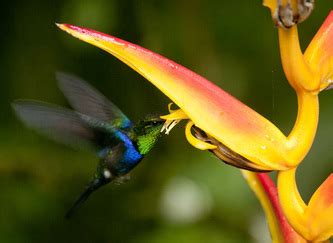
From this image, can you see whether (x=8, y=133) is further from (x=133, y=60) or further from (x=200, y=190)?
(x=133, y=60)

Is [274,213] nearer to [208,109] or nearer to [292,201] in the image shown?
[292,201]

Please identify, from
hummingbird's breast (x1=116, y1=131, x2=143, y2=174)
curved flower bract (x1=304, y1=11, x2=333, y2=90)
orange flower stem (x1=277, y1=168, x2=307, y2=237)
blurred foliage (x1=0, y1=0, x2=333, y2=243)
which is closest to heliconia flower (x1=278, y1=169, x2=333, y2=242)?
orange flower stem (x1=277, y1=168, x2=307, y2=237)

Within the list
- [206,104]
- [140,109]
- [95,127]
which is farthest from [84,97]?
[140,109]

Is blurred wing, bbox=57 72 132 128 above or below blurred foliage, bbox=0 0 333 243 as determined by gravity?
above

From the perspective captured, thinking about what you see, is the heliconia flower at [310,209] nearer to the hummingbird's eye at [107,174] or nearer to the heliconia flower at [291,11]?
the heliconia flower at [291,11]

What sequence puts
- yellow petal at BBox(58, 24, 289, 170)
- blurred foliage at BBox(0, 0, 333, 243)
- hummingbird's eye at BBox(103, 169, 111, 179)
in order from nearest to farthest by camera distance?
yellow petal at BBox(58, 24, 289, 170)
hummingbird's eye at BBox(103, 169, 111, 179)
blurred foliage at BBox(0, 0, 333, 243)

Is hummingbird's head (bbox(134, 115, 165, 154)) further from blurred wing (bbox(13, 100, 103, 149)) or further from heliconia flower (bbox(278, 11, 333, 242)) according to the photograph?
heliconia flower (bbox(278, 11, 333, 242))

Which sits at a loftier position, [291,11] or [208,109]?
[291,11]
